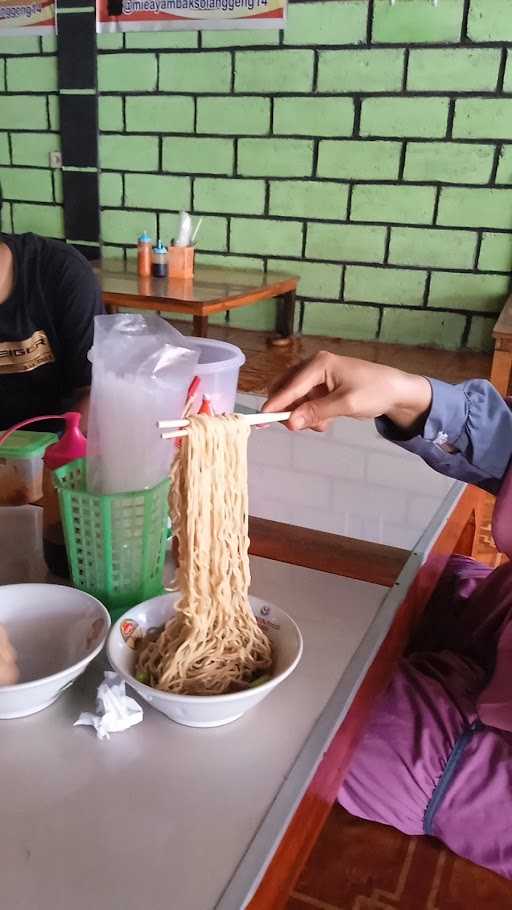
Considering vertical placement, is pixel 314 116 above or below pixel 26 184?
above

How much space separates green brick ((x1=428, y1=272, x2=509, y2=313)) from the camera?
3.74 m

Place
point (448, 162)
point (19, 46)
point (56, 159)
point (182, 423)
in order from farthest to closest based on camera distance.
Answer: point (56, 159)
point (19, 46)
point (448, 162)
point (182, 423)

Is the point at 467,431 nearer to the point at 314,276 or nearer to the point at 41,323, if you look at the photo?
the point at 41,323

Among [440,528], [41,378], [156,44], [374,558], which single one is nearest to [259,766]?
[374,558]

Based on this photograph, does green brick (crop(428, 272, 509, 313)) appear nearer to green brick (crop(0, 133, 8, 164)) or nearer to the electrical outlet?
the electrical outlet

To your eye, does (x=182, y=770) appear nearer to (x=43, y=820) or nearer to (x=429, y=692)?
(x=43, y=820)

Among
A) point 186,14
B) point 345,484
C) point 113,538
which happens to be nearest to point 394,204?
point 186,14

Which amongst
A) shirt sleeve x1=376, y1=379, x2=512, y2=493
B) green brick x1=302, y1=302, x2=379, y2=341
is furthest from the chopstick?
green brick x1=302, y1=302, x2=379, y2=341

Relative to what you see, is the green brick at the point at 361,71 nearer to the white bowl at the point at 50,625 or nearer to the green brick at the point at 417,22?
the green brick at the point at 417,22

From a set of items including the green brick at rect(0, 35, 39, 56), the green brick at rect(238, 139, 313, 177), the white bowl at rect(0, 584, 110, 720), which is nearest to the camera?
the white bowl at rect(0, 584, 110, 720)

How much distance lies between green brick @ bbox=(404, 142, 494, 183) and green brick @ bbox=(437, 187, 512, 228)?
0.06 m

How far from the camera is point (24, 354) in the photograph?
1.75 metres

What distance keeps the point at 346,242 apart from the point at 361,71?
79cm

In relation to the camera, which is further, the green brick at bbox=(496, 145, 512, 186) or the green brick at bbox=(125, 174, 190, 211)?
the green brick at bbox=(125, 174, 190, 211)
